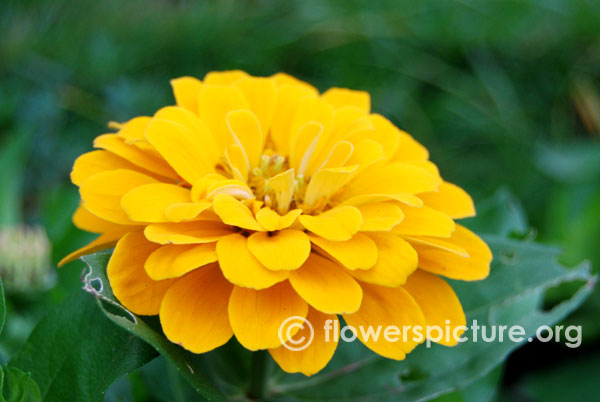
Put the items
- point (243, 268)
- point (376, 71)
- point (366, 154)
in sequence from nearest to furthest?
point (243, 268)
point (366, 154)
point (376, 71)

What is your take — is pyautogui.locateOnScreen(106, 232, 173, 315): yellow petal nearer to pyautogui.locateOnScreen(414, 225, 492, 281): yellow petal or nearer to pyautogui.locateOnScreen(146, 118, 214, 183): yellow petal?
pyautogui.locateOnScreen(146, 118, 214, 183): yellow petal

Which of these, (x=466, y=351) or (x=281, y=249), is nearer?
(x=281, y=249)

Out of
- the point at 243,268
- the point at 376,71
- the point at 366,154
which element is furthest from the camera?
the point at 376,71

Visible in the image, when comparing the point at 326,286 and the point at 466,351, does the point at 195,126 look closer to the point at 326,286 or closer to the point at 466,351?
the point at 326,286

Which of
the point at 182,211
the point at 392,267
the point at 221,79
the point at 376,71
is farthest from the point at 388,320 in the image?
the point at 376,71

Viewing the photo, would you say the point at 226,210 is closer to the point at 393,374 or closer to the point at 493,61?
the point at 393,374

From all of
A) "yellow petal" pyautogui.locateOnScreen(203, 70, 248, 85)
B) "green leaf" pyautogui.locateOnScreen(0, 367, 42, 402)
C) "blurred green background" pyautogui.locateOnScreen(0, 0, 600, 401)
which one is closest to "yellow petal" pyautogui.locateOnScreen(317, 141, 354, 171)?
"yellow petal" pyautogui.locateOnScreen(203, 70, 248, 85)

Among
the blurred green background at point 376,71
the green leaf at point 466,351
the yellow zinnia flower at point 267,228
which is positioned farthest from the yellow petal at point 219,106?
the blurred green background at point 376,71
